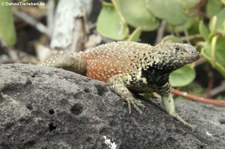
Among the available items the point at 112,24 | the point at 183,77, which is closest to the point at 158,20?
the point at 112,24

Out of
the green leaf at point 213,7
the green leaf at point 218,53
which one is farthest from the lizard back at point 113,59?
the green leaf at point 213,7

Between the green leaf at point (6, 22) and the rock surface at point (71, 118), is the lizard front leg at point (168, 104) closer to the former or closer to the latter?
the rock surface at point (71, 118)

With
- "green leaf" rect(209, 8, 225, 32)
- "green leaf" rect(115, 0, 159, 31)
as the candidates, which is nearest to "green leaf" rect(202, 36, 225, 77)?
"green leaf" rect(209, 8, 225, 32)

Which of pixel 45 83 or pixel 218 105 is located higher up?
pixel 45 83

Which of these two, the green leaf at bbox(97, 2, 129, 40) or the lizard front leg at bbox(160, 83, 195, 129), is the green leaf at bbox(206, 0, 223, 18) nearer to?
the green leaf at bbox(97, 2, 129, 40)

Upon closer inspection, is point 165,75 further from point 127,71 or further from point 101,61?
point 101,61

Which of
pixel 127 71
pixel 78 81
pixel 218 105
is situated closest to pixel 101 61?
pixel 127 71
